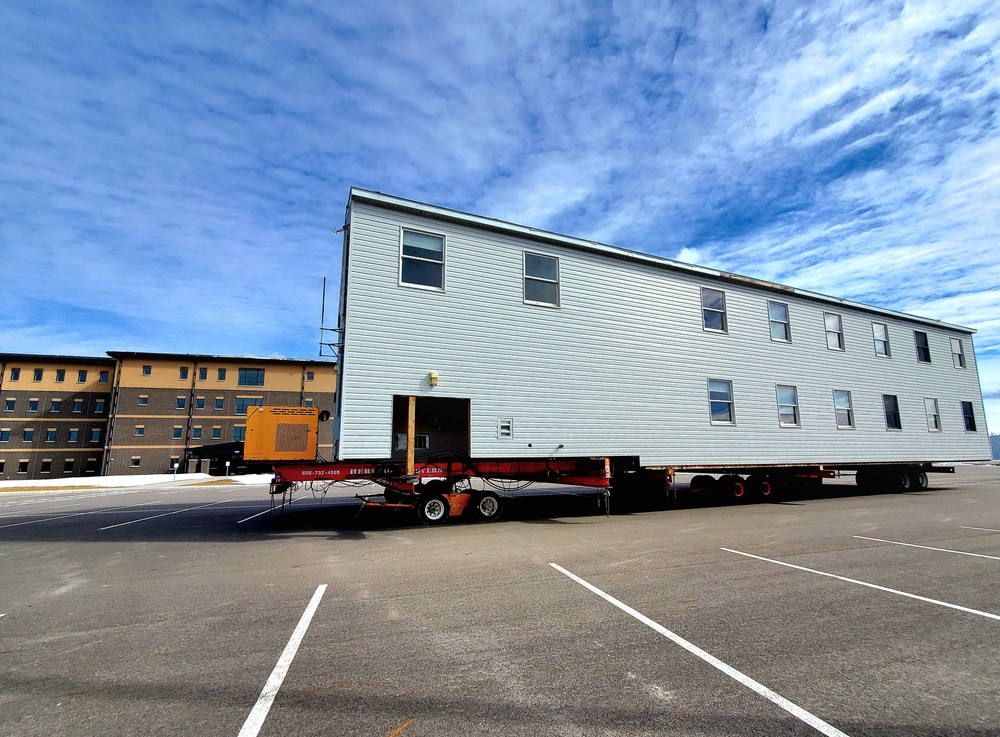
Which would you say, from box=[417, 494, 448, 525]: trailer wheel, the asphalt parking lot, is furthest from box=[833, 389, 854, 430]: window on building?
box=[417, 494, 448, 525]: trailer wheel

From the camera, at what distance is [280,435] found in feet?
35.8

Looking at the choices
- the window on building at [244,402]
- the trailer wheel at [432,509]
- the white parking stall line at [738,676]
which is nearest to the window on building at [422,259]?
the trailer wheel at [432,509]

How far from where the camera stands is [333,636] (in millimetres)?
4656

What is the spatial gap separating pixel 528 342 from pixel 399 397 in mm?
3515

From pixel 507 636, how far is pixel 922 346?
24.7 m

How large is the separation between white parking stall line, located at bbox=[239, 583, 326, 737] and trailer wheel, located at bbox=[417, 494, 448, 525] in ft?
19.8

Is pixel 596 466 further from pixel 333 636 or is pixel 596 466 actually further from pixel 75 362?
pixel 75 362

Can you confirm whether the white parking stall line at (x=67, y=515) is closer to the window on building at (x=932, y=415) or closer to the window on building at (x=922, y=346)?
the window on building at (x=932, y=415)

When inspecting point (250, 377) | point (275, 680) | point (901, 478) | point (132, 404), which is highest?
point (250, 377)

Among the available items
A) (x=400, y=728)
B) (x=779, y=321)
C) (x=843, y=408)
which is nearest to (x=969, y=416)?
(x=843, y=408)

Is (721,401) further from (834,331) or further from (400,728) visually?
(400,728)

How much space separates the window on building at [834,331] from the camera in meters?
18.3

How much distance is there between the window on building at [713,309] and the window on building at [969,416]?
14851mm

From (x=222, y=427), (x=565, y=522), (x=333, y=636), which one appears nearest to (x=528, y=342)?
(x=565, y=522)
